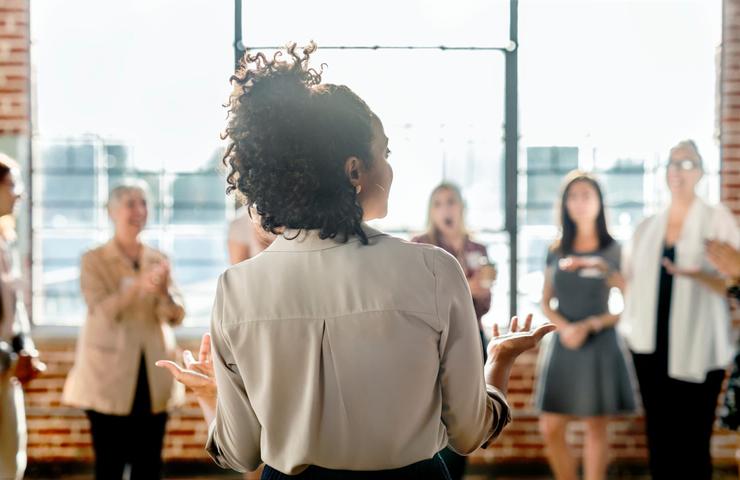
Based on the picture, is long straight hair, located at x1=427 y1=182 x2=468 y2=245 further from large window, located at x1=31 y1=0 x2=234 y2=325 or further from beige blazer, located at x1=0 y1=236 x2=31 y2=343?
beige blazer, located at x1=0 y1=236 x2=31 y2=343

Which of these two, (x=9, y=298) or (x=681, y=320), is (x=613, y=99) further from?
(x=9, y=298)

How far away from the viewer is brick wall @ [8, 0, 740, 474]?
15.4 feet

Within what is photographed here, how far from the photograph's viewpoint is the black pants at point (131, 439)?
3.94 metres

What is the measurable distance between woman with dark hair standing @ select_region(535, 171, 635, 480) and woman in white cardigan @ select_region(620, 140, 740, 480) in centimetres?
10

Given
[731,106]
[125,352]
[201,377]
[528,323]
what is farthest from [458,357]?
[731,106]

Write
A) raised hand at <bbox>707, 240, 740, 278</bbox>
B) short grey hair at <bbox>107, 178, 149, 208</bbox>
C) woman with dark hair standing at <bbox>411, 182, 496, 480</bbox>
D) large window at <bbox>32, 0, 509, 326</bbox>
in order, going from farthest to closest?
large window at <bbox>32, 0, 509, 326</bbox>, short grey hair at <bbox>107, 178, 149, 208</bbox>, woman with dark hair standing at <bbox>411, 182, 496, 480</bbox>, raised hand at <bbox>707, 240, 740, 278</bbox>

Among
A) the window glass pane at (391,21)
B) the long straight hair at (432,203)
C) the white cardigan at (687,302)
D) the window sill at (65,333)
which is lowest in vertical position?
the window sill at (65,333)

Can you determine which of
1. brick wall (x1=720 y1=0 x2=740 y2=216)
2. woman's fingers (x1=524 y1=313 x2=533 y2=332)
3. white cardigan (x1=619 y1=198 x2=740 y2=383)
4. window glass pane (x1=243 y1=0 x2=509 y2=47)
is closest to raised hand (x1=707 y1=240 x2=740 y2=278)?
white cardigan (x1=619 y1=198 x2=740 y2=383)

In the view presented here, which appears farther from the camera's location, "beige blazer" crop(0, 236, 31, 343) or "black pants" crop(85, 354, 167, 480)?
"black pants" crop(85, 354, 167, 480)

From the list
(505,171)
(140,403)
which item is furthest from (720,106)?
(140,403)

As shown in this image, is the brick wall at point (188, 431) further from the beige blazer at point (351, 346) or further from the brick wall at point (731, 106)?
the beige blazer at point (351, 346)

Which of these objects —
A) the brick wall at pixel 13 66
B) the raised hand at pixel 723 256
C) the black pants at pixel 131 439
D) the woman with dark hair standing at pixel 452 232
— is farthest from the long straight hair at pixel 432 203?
the brick wall at pixel 13 66

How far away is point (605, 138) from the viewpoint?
16.1 feet

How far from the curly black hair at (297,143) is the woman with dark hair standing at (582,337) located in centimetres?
300
